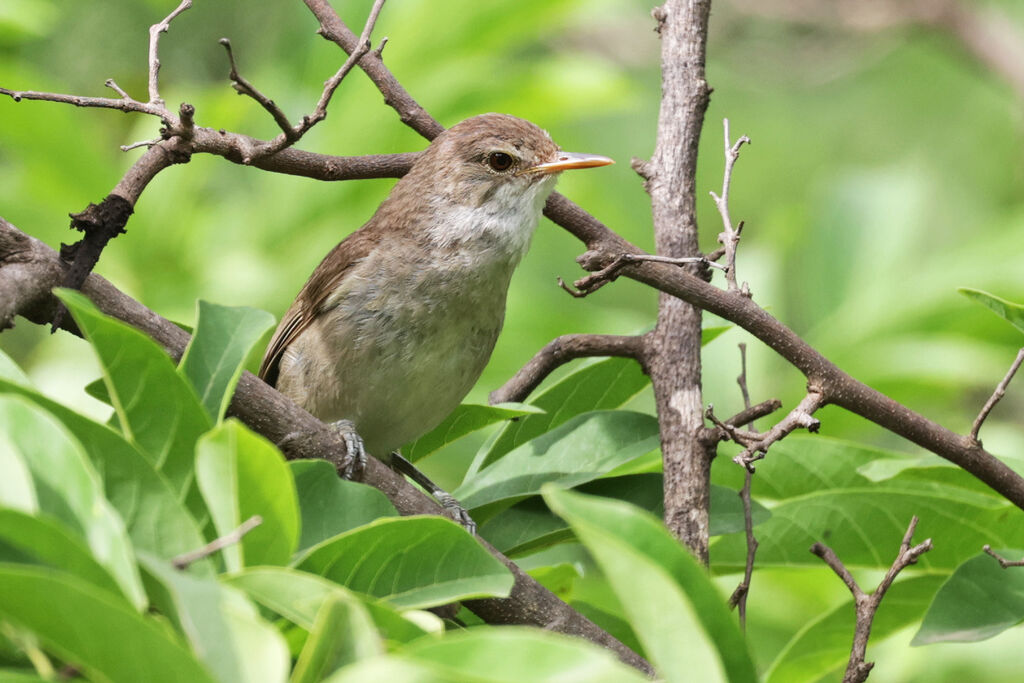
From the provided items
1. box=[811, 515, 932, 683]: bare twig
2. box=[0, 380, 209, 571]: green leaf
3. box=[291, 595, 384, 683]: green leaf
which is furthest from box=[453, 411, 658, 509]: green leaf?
box=[291, 595, 384, 683]: green leaf

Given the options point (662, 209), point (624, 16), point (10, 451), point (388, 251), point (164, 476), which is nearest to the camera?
point (10, 451)

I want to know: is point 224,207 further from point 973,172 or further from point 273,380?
point 973,172

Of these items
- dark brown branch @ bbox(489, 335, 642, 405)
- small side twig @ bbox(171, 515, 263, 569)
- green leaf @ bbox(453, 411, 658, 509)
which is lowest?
small side twig @ bbox(171, 515, 263, 569)

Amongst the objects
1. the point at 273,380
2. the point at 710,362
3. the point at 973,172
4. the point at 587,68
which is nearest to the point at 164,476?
the point at 273,380

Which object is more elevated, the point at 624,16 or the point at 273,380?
the point at 624,16

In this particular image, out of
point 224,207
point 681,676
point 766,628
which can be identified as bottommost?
point 681,676

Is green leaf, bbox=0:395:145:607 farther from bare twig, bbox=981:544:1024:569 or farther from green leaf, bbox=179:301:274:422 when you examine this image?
bare twig, bbox=981:544:1024:569

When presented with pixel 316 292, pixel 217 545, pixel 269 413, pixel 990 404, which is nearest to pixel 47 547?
pixel 217 545
